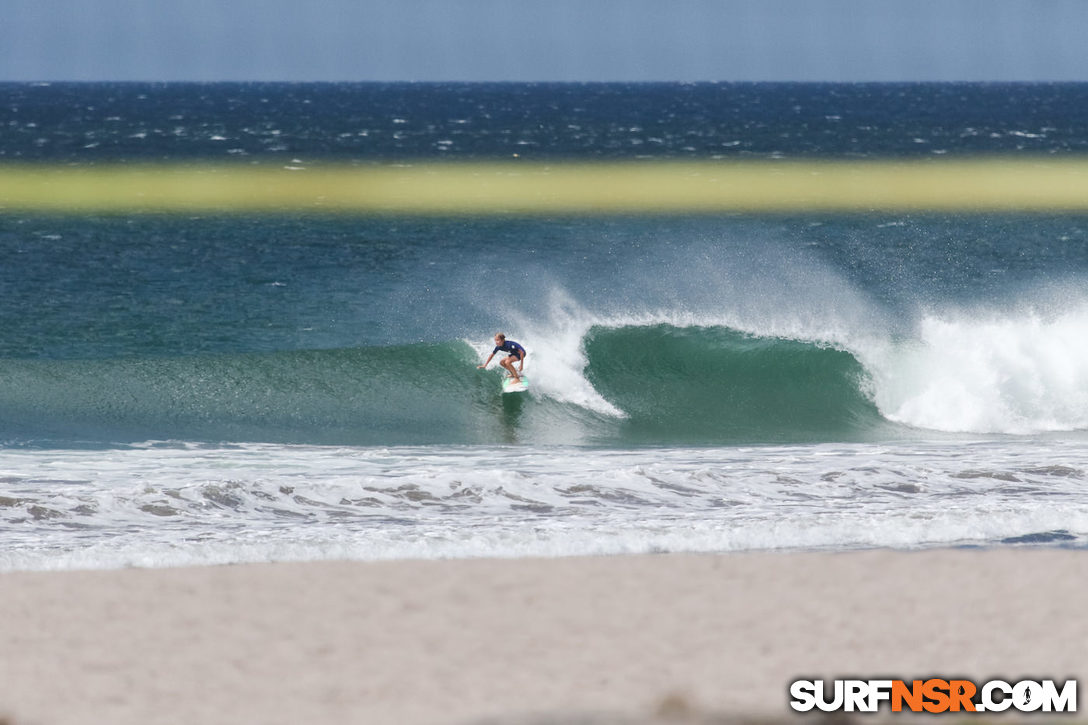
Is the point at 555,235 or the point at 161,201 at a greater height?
the point at 161,201

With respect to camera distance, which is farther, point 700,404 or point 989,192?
point 989,192

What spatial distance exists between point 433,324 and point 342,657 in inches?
674

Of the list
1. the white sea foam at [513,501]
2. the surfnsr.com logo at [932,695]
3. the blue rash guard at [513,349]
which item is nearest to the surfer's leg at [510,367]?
→ the blue rash guard at [513,349]

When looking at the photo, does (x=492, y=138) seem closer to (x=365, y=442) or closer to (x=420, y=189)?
(x=420, y=189)

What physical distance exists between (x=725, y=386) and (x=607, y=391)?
1.73 metres

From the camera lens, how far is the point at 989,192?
5944cm

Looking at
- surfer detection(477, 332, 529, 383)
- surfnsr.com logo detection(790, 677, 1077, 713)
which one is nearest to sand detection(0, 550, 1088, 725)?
surfnsr.com logo detection(790, 677, 1077, 713)

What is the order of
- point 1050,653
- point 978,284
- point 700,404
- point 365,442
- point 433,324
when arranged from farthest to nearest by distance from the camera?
point 978,284, point 433,324, point 700,404, point 365,442, point 1050,653

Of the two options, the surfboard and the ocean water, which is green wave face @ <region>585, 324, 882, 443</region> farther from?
the surfboard

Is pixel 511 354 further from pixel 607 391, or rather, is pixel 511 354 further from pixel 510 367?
pixel 607 391

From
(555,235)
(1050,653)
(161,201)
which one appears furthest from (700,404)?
(161,201)

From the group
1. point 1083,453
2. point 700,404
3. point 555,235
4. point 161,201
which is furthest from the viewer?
point 161,201

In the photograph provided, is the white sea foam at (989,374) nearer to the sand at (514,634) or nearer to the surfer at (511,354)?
the surfer at (511,354)

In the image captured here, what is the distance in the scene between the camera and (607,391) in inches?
736
